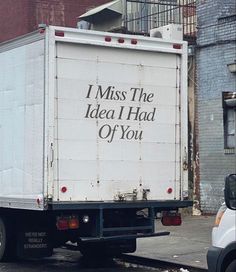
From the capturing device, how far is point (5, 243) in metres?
11.3

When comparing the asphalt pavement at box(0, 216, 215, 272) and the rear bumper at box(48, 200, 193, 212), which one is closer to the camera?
the rear bumper at box(48, 200, 193, 212)

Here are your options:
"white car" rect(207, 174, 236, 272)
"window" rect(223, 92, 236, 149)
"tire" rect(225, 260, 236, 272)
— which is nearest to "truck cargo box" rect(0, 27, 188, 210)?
"white car" rect(207, 174, 236, 272)

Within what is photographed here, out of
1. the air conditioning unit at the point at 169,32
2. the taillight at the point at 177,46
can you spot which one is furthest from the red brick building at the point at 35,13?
the taillight at the point at 177,46

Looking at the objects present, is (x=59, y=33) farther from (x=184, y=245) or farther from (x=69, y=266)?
(x=184, y=245)

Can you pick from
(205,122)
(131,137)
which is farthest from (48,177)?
(205,122)

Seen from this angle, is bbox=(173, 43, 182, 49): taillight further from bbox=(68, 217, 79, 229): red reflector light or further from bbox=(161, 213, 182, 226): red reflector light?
bbox=(68, 217, 79, 229): red reflector light

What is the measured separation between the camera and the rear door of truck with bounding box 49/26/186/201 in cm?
1029

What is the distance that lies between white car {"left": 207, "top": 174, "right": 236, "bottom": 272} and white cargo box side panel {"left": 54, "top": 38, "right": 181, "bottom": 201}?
323cm

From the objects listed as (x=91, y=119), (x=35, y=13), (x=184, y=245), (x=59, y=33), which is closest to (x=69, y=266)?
(x=184, y=245)

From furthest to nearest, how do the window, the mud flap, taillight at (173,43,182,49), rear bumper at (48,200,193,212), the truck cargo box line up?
the window → taillight at (173,43,182,49) → the mud flap → the truck cargo box → rear bumper at (48,200,193,212)

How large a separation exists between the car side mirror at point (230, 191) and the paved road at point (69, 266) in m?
4.14

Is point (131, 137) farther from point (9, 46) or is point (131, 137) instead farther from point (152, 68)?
point (9, 46)

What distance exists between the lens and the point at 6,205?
1105 cm

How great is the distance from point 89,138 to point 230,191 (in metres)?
3.86
